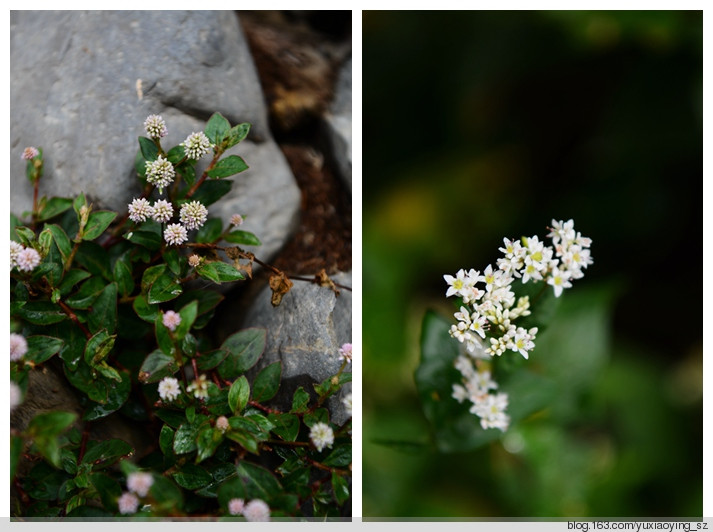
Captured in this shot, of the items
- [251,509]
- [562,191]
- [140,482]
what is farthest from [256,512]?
[562,191]

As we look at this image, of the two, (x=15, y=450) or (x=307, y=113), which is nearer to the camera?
(x=15, y=450)

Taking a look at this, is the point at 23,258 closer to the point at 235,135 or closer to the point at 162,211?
the point at 162,211

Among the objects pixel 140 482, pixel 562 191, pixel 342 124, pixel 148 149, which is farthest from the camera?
pixel 562 191

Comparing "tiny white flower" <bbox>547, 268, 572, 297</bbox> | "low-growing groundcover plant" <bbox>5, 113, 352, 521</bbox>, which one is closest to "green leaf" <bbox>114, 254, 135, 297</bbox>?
"low-growing groundcover plant" <bbox>5, 113, 352, 521</bbox>

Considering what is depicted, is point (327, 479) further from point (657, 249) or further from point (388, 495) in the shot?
point (657, 249)

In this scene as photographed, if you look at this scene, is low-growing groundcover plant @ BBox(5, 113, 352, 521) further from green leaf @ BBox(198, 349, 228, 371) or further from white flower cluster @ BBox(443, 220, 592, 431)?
white flower cluster @ BBox(443, 220, 592, 431)

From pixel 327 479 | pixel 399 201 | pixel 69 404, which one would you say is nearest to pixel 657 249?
pixel 399 201
